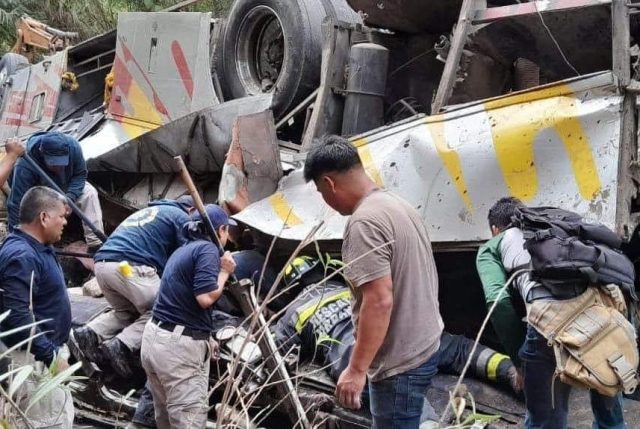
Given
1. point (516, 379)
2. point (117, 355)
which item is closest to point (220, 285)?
point (117, 355)

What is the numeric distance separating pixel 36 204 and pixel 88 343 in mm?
1432

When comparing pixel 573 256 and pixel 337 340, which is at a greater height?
pixel 573 256

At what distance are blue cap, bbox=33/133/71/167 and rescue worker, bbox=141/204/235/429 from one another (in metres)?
1.77

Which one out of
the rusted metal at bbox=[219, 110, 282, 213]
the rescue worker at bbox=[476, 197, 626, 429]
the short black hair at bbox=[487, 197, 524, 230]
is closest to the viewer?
the rescue worker at bbox=[476, 197, 626, 429]

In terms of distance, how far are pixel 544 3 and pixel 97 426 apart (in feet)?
10.7

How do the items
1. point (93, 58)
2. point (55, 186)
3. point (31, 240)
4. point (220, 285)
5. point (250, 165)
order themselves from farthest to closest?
point (93, 58)
point (55, 186)
point (250, 165)
point (220, 285)
point (31, 240)

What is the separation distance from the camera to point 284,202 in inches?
181

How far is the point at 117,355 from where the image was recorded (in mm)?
4254

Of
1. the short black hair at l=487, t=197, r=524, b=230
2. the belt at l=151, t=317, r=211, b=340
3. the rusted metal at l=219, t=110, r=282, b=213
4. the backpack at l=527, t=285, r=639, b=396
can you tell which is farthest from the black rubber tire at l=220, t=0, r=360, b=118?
the backpack at l=527, t=285, r=639, b=396

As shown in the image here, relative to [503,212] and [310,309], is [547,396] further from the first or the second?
[310,309]

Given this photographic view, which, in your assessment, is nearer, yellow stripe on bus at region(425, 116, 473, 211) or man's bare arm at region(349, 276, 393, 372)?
man's bare arm at region(349, 276, 393, 372)

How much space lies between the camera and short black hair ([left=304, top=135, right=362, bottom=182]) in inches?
103

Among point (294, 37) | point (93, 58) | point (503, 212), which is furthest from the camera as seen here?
point (93, 58)

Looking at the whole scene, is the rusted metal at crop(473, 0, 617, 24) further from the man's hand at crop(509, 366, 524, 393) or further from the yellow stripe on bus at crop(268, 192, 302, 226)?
the man's hand at crop(509, 366, 524, 393)
